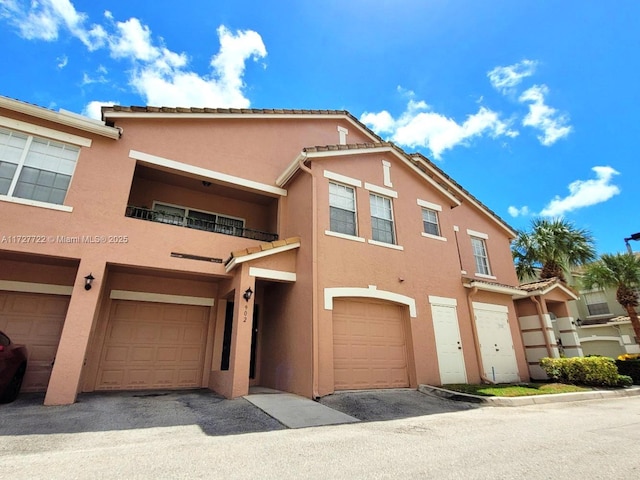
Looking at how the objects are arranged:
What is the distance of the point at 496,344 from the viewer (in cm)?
1251

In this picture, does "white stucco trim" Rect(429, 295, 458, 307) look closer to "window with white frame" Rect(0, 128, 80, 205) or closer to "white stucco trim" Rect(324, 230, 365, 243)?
"white stucco trim" Rect(324, 230, 365, 243)

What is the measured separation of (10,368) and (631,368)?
20.2m

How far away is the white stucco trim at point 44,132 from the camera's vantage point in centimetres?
840

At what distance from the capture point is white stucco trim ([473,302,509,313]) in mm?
12570

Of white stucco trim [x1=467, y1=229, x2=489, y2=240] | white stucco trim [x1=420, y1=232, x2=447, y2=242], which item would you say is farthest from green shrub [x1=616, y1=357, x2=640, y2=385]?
white stucco trim [x1=420, y1=232, x2=447, y2=242]

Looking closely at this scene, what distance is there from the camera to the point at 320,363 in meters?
8.41

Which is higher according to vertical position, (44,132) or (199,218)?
(44,132)

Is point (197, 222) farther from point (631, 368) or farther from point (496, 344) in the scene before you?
point (631, 368)

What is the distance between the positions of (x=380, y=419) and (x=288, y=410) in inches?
75.9

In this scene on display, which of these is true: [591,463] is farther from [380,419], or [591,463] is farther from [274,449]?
[274,449]

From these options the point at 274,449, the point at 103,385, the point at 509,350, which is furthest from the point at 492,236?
the point at 103,385

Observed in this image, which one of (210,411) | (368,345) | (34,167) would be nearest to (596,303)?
(368,345)

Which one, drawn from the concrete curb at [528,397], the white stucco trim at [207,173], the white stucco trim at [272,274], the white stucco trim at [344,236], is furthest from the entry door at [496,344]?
the white stucco trim at [207,173]

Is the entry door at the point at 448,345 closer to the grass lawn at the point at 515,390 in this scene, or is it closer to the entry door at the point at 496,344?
the grass lawn at the point at 515,390
